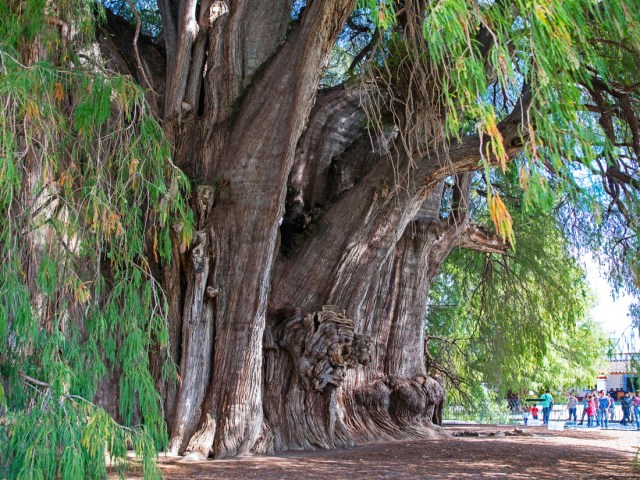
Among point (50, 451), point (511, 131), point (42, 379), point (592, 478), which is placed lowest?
point (592, 478)

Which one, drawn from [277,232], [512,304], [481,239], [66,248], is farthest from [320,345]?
[512,304]

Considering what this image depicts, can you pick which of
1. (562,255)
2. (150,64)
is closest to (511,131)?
(150,64)

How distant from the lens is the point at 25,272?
4.71 m

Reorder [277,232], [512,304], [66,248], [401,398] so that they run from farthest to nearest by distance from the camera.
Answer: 1. [512,304]
2. [401,398]
3. [277,232]
4. [66,248]

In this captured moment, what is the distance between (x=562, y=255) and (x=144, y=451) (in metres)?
9.79

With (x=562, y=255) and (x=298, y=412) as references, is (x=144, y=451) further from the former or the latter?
(x=562, y=255)

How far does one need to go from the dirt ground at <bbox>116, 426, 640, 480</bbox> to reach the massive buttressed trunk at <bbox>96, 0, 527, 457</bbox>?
1.36ft

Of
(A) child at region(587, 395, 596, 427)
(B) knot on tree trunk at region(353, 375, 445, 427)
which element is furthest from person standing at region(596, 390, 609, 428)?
(B) knot on tree trunk at region(353, 375, 445, 427)

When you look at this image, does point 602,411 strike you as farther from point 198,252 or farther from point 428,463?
point 198,252

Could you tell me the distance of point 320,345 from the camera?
7.50 meters

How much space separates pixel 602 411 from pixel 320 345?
10214mm

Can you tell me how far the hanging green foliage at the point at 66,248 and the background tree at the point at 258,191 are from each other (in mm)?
19

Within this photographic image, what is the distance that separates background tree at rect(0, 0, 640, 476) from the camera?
14.1 ft

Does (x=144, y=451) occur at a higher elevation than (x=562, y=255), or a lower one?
lower
